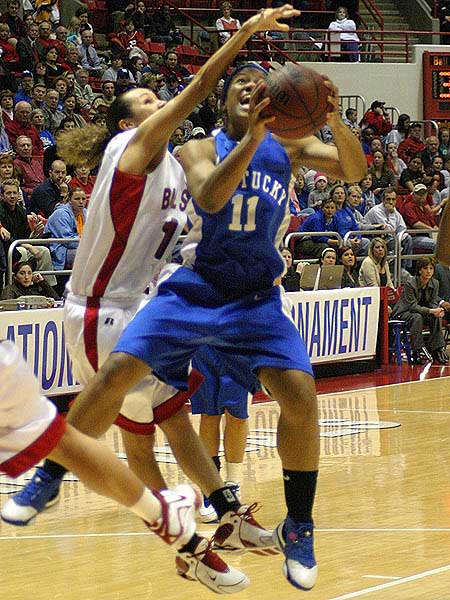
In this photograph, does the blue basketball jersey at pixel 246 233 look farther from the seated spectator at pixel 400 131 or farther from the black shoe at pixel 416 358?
the seated spectator at pixel 400 131

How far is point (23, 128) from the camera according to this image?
13883mm

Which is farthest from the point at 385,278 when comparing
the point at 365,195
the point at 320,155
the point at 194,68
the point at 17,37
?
the point at 320,155

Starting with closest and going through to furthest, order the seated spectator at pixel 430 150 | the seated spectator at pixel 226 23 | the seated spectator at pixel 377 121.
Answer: the seated spectator at pixel 377 121 → the seated spectator at pixel 430 150 → the seated spectator at pixel 226 23

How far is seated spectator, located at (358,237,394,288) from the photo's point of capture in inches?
520

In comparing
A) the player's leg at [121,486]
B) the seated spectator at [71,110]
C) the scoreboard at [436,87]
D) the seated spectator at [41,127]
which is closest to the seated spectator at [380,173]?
the scoreboard at [436,87]

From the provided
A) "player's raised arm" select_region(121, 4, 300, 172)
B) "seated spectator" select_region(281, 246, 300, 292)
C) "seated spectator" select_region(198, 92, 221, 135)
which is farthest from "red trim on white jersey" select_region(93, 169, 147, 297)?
"seated spectator" select_region(198, 92, 221, 135)

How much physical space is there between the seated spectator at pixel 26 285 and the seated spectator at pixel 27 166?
8.69ft

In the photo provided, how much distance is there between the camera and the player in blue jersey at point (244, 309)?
15.0 feet

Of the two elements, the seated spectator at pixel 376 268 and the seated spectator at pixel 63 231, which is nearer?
the seated spectator at pixel 63 231

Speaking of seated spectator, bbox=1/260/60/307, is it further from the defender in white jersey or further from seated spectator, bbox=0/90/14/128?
the defender in white jersey

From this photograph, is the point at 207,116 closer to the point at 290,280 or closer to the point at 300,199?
the point at 300,199

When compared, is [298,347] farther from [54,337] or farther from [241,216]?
[54,337]

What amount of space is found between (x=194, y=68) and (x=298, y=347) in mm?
15350

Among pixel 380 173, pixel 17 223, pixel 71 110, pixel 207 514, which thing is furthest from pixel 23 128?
pixel 207 514
